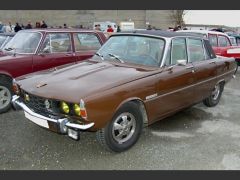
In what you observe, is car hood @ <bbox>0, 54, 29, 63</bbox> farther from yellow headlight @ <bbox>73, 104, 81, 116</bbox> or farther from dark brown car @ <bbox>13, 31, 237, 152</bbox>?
yellow headlight @ <bbox>73, 104, 81, 116</bbox>

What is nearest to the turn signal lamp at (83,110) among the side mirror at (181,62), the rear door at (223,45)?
the side mirror at (181,62)

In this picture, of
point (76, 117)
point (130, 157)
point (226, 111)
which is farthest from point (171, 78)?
point (226, 111)

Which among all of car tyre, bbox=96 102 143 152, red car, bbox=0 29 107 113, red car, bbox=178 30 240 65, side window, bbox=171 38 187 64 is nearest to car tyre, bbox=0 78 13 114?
red car, bbox=0 29 107 113

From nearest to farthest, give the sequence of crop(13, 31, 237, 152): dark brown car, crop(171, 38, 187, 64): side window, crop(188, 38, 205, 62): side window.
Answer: crop(13, 31, 237, 152): dark brown car → crop(171, 38, 187, 64): side window → crop(188, 38, 205, 62): side window

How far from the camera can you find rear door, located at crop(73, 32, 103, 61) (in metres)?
7.40

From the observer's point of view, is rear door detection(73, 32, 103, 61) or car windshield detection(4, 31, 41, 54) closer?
car windshield detection(4, 31, 41, 54)

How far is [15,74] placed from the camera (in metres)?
6.37

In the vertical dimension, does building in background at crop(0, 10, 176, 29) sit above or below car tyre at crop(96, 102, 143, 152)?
above

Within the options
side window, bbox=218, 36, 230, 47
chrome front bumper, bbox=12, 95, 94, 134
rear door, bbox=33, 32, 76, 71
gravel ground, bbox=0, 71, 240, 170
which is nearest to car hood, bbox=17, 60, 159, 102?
chrome front bumper, bbox=12, 95, 94, 134

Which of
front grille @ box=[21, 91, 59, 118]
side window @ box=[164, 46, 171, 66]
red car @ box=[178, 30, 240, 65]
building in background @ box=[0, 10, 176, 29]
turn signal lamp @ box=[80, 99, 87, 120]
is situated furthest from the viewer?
building in background @ box=[0, 10, 176, 29]

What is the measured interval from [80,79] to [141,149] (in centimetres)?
143

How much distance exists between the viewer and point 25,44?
6.90 meters

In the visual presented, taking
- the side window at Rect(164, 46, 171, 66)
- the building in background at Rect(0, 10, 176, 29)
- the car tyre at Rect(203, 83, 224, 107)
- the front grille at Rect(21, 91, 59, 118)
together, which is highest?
Answer: the building in background at Rect(0, 10, 176, 29)

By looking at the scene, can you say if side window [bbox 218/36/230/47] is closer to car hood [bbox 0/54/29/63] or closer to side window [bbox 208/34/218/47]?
side window [bbox 208/34/218/47]
